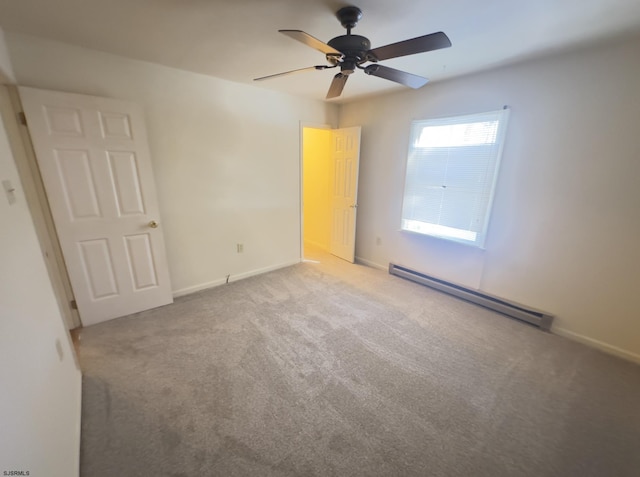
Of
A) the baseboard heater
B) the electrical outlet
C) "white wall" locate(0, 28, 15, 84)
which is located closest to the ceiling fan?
"white wall" locate(0, 28, 15, 84)

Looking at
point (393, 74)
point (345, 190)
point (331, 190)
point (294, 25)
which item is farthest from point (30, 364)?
point (331, 190)

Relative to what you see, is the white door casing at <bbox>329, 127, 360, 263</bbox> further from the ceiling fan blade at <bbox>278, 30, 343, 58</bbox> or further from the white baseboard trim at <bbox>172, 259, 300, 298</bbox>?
the ceiling fan blade at <bbox>278, 30, 343, 58</bbox>

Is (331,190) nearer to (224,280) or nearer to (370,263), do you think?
(370,263)

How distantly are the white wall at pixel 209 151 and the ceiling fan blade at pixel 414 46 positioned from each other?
2.05 m

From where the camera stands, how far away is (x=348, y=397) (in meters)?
1.76

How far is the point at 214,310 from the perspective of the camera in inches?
109

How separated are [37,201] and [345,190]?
337 centimetres

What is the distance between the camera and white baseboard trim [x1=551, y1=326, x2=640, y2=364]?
2148 millimetres

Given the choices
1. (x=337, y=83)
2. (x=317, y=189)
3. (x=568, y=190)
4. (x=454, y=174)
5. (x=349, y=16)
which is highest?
(x=349, y=16)

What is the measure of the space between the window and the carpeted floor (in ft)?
3.34

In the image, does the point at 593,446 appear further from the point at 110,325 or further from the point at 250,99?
the point at 250,99

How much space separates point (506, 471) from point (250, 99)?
12.6 feet

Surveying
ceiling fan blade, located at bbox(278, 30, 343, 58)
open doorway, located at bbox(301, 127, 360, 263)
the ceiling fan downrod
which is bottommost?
open doorway, located at bbox(301, 127, 360, 263)

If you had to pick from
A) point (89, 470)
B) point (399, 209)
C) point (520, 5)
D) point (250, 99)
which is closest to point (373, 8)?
point (520, 5)
